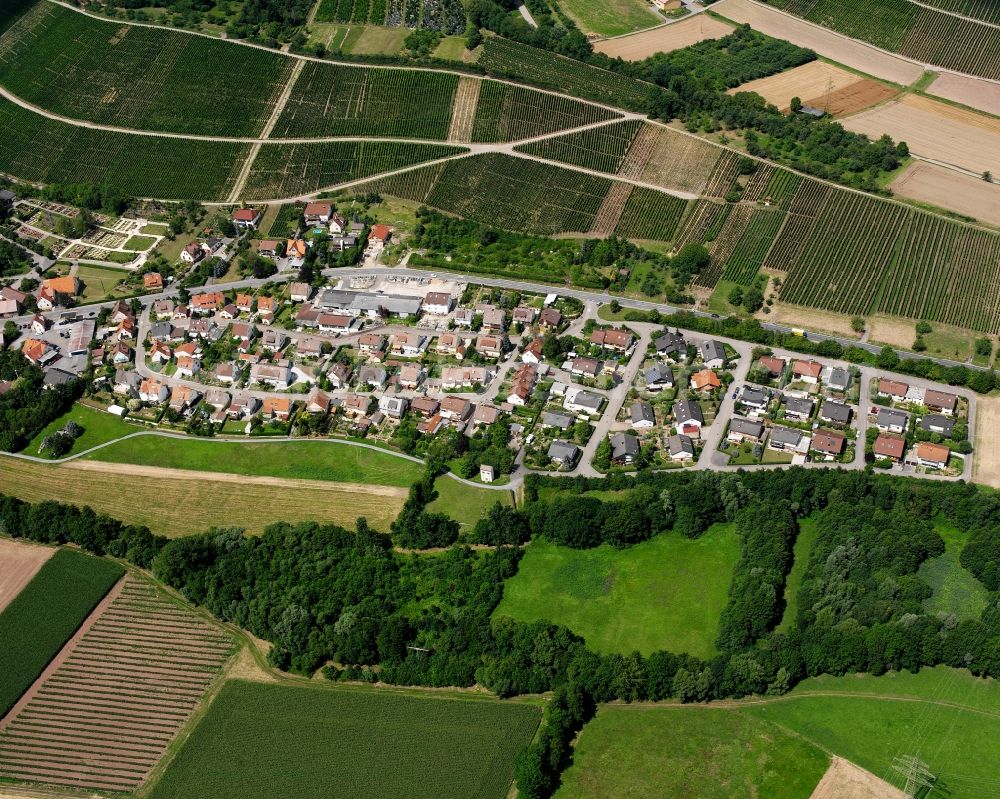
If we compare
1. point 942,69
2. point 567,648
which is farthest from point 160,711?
point 942,69

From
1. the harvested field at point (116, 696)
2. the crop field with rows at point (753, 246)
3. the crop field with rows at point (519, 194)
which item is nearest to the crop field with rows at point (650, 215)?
the crop field with rows at point (519, 194)

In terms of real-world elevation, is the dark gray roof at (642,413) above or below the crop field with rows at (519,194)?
below

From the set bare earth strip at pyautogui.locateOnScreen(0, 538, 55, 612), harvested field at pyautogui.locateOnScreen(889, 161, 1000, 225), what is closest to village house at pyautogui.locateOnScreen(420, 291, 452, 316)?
bare earth strip at pyautogui.locateOnScreen(0, 538, 55, 612)

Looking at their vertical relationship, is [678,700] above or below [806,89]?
below

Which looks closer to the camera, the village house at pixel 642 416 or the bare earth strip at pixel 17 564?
the bare earth strip at pixel 17 564

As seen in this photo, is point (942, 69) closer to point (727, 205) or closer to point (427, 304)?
point (727, 205)

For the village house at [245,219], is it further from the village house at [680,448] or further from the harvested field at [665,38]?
the village house at [680,448]
